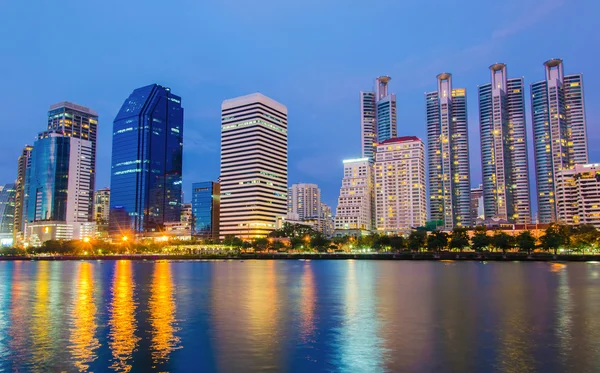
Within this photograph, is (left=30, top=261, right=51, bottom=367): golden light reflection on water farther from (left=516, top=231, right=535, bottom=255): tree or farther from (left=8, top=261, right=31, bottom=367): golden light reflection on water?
(left=516, top=231, right=535, bottom=255): tree

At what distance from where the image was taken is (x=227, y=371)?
91.1 ft

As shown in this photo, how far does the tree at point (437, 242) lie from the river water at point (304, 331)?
12093 centimetres

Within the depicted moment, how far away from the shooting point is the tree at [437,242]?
614 ft

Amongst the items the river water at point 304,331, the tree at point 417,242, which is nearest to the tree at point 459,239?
the tree at point 417,242

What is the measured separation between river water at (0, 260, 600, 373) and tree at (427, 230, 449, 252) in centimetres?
12093

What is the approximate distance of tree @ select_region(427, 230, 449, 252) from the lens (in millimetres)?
187125

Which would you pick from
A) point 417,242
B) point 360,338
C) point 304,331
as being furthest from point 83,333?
point 417,242

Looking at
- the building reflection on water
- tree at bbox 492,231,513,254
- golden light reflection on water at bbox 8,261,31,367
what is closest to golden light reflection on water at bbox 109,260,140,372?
golden light reflection on water at bbox 8,261,31,367

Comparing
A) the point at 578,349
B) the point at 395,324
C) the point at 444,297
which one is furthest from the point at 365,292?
the point at 578,349

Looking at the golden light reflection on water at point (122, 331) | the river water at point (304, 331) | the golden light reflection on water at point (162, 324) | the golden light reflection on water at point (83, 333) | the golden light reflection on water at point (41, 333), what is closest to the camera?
the river water at point (304, 331)

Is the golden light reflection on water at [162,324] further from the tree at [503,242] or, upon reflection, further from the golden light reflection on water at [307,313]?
the tree at [503,242]

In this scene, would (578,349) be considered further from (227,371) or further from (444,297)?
(444,297)

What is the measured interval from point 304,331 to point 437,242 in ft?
513

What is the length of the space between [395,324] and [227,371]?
1849 centimetres
